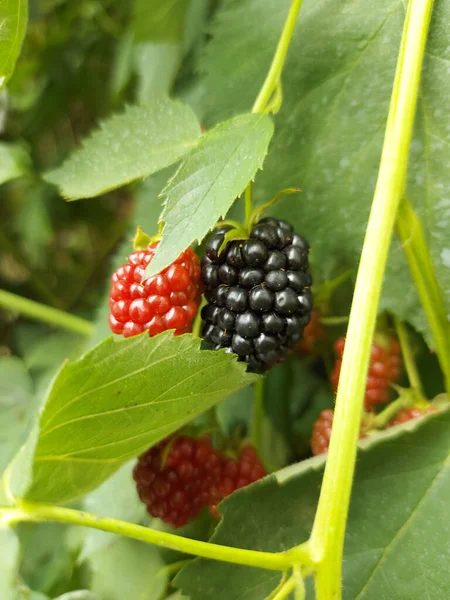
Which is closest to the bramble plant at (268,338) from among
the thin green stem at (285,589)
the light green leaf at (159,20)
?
the thin green stem at (285,589)

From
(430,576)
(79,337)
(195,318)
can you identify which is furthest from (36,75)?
(430,576)

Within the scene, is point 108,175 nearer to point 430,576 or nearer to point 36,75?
point 430,576

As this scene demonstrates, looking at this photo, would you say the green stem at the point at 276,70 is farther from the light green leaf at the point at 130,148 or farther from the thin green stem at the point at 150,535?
the thin green stem at the point at 150,535

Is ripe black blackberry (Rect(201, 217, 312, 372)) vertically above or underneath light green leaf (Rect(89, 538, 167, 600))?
above

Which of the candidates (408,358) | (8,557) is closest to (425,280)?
(408,358)

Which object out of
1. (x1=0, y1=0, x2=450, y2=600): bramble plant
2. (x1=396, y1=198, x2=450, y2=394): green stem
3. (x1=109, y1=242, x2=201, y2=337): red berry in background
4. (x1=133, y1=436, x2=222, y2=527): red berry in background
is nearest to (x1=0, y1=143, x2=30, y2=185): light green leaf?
(x1=0, y1=0, x2=450, y2=600): bramble plant

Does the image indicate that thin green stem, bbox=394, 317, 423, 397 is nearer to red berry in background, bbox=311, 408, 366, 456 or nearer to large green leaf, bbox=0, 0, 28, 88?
red berry in background, bbox=311, 408, 366, 456
